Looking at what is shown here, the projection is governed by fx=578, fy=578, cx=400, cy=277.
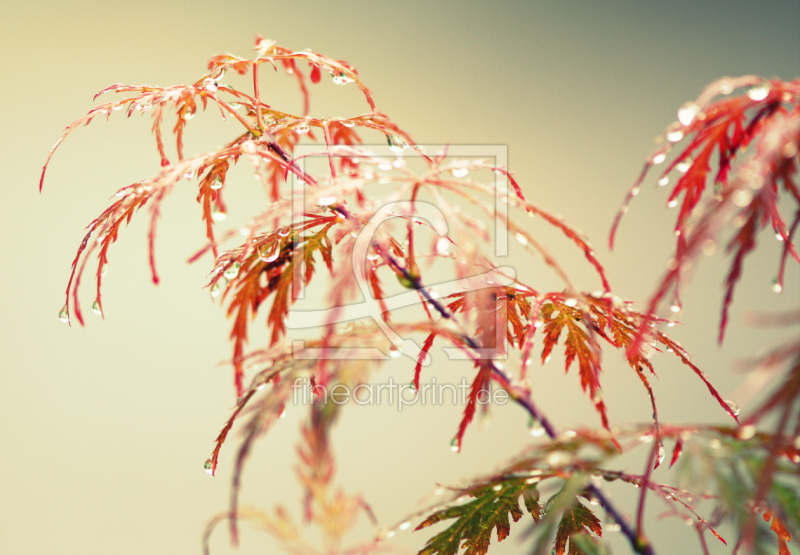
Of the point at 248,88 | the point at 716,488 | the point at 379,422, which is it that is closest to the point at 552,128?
the point at 248,88

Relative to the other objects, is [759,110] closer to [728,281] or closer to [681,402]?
[728,281]

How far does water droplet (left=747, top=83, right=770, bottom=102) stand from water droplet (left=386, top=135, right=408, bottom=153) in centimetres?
28

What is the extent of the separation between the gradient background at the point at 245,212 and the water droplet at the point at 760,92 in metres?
1.23

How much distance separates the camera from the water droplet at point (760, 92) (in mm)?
364

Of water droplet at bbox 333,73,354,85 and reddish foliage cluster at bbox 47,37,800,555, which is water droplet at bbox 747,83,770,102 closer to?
reddish foliage cluster at bbox 47,37,800,555

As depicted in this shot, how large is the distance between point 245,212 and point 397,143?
103cm

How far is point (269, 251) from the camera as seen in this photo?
485 mm

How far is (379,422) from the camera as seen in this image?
62.2 inches

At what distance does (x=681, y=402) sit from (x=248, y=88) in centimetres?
150

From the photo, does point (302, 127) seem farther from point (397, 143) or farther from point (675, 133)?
point (675, 133)

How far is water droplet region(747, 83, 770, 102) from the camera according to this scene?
0.36 metres
